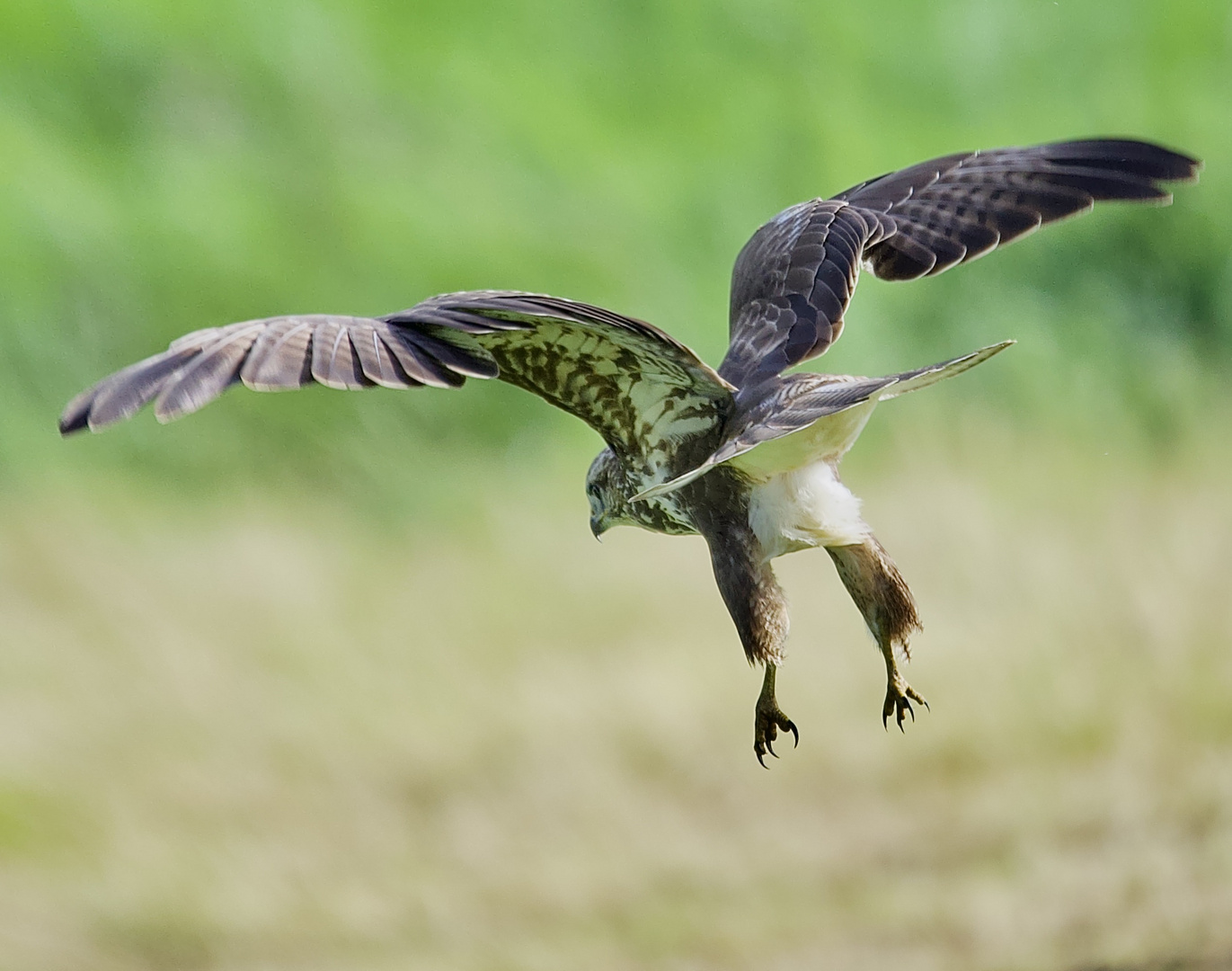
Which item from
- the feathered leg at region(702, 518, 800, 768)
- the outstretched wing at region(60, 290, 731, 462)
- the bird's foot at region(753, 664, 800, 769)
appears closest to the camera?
the outstretched wing at region(60, 290, 731, 462)

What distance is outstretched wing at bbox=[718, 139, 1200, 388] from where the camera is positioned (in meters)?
3.59

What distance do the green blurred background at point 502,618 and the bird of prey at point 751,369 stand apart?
5.71 meters

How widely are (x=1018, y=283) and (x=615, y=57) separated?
3416mm

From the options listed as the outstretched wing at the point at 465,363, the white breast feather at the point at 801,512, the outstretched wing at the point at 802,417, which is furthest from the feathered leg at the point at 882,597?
the outstretched wing at the point at 465,363

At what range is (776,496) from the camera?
11.2ft

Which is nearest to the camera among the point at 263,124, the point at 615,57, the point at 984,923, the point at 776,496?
the point at 776,496

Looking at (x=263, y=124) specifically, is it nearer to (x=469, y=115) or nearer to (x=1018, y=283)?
(x=469, y=115)

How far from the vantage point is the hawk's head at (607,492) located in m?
3.75

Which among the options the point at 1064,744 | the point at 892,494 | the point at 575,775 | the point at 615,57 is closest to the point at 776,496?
the point at 892,494

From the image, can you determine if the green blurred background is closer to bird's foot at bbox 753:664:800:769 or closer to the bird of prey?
the bird of prey

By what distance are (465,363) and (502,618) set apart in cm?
713

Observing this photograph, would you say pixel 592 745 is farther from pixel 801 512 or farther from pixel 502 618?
pixel 801 512

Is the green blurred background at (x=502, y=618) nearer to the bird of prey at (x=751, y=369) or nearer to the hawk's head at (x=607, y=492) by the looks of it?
the bird of prey at (x=751, y=369)

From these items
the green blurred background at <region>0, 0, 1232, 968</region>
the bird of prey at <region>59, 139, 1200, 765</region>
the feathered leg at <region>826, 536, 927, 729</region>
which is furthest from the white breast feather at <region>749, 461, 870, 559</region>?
the green blurred background at <region>0, 0, 1232, 968</region>
